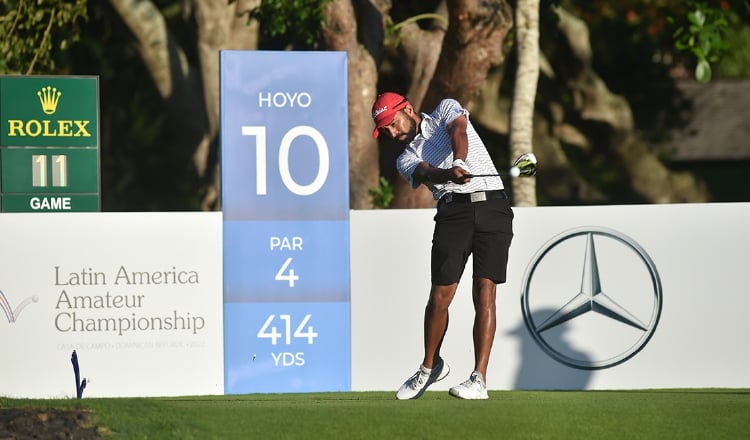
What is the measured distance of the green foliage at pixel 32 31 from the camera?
56.5 ft

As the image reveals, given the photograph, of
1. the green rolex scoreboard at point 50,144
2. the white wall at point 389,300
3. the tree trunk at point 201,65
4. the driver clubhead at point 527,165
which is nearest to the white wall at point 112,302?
the white wall at point 389,300

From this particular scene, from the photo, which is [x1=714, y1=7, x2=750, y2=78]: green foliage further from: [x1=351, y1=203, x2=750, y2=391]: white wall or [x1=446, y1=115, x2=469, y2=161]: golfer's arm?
[x1=446, y1=115, x2=469, y2=161]: golfer's arm

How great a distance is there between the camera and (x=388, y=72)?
19.8m

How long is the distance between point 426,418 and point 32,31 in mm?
11588

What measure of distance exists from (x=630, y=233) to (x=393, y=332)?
1.77 meters

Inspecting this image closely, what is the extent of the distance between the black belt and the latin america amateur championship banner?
141cm

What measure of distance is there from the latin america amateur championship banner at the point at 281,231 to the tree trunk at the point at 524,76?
5.83m

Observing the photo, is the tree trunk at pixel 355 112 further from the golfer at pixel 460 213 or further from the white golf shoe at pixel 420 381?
the golfer at pixel 460 213

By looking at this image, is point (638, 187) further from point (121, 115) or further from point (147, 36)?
point (121, 115)

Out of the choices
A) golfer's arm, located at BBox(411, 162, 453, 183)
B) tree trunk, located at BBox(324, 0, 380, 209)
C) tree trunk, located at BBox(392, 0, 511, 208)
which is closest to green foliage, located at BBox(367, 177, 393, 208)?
tree trunk, located at BBox(324, 0, 380, 209)

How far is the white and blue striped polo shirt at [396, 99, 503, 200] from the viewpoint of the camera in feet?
27.7

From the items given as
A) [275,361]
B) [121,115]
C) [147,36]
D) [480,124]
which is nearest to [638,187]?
[480,124]

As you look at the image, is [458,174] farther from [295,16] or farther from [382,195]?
[295,16]

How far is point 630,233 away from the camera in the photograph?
988 cm
